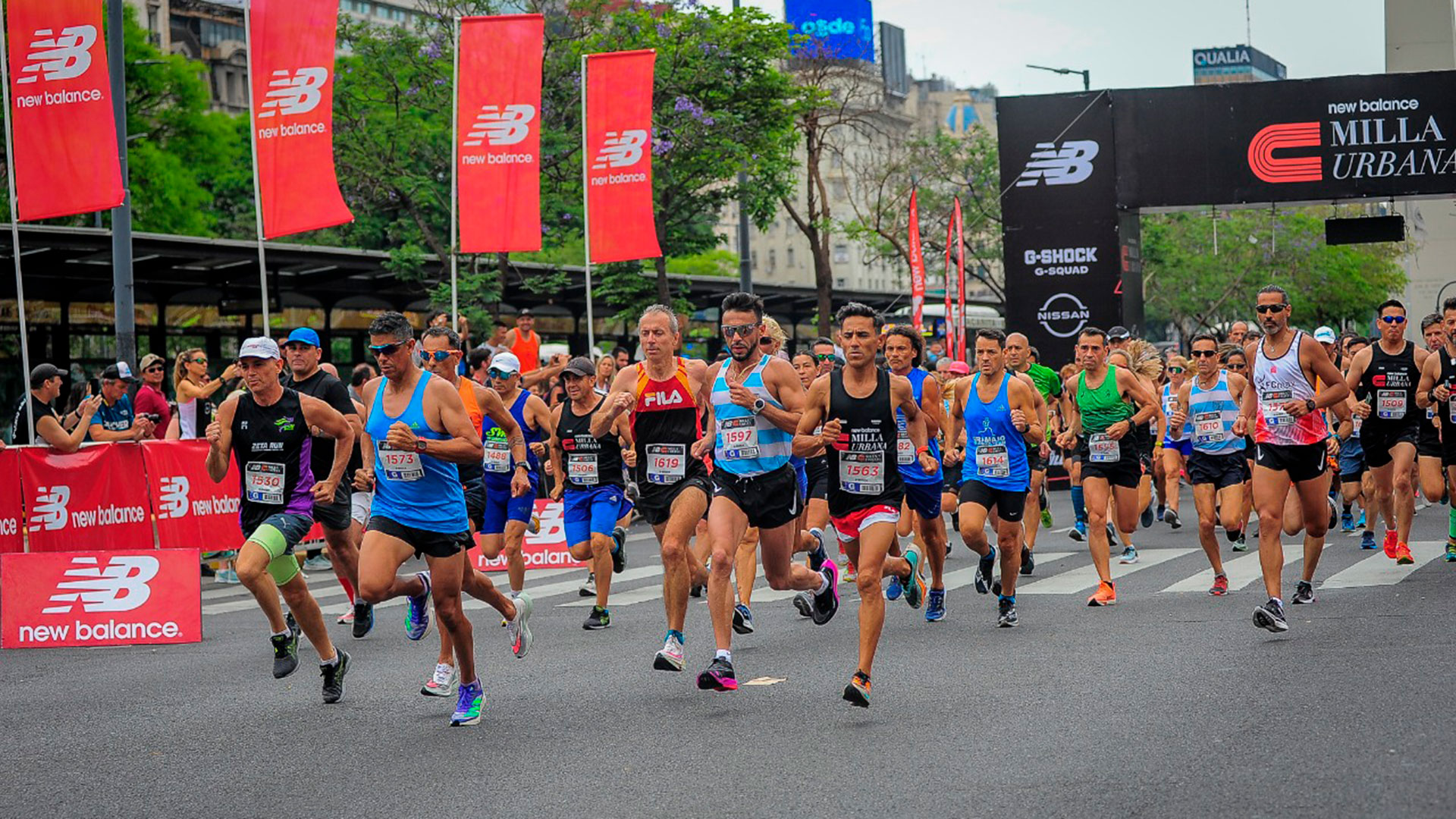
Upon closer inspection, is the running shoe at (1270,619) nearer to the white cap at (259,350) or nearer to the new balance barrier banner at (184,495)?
the white cap at (259,350)

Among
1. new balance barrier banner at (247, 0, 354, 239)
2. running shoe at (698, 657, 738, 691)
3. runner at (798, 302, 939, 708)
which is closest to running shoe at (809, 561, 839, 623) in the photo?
runner at (798, 302, 939, 708)

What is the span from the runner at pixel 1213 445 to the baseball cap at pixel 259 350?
6987mm

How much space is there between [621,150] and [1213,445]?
10067mm

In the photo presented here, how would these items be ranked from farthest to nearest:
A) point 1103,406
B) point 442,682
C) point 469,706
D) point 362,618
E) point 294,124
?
point 294,124 → point 1103,406 → point 362,618 → point 442,682 → point 469,706

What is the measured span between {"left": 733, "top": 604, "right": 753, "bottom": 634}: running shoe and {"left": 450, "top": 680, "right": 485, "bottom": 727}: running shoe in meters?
2.77

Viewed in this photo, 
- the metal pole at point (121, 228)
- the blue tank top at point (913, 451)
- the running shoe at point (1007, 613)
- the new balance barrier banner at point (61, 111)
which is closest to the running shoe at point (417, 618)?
the blue tank top at point (913, 451)

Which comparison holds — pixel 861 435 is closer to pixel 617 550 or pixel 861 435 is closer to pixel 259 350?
pixel 259 350

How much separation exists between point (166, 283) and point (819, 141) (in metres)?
18.4

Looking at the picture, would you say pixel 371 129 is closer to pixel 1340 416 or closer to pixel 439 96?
pixel 439 96

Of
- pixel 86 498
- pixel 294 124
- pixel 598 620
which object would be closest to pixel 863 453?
pixel 598 620

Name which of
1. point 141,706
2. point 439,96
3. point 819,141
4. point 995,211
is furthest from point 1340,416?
point 995,211

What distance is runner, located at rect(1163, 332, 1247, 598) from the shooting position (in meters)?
12.8

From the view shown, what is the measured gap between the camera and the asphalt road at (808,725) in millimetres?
6266

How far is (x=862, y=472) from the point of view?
8719 mm
